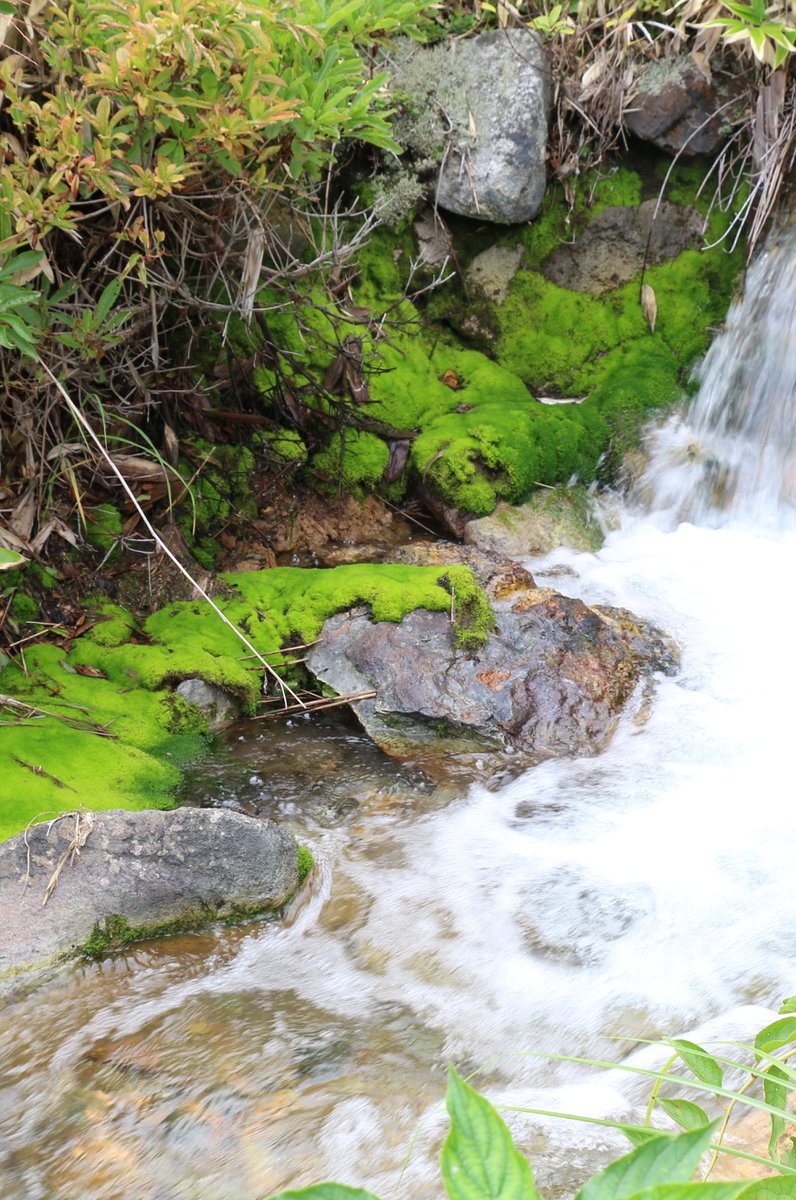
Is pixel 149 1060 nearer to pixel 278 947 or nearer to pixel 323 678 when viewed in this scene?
pixel 278 947

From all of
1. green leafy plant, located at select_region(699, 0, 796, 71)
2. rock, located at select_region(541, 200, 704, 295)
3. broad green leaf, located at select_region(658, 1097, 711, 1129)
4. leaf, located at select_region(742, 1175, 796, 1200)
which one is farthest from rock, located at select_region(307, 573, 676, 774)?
green leafy plant, located at select_region(699, 0, 796, 71)

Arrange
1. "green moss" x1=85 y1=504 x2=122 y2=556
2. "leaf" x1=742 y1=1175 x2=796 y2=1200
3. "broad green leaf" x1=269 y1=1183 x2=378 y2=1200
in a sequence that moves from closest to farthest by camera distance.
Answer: "broad green leaf" x1=269 y1=1183 x2=378 y2=1200 < "leaf" x1=742 y1=1175 x2=796 y2=1200 < "green moss" x1=85 y1=504 x2=122 y2=556

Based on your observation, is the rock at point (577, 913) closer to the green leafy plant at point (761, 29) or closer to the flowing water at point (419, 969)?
the flowing water at point (419, 969)

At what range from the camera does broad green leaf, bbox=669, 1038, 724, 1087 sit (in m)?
1.30

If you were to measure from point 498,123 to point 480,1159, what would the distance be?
6.01 m

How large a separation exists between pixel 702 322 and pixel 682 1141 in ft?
20.0

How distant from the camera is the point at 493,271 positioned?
6070 mm

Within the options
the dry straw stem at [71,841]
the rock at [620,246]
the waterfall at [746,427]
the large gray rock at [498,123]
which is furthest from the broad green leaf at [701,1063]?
the rock at [620,246]

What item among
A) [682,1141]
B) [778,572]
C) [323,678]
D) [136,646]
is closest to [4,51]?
[136,646]

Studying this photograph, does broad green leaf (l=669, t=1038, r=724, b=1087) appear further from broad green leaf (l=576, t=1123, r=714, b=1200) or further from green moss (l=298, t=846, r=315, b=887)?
green moss (l=298, t=846, r=315, b=887)

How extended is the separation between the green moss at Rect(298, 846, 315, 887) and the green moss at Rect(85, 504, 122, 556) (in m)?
1.80

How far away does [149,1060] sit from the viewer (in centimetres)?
228

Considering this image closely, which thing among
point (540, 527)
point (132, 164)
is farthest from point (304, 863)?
point (540, 527)

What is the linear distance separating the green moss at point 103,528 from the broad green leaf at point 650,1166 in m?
3.70
